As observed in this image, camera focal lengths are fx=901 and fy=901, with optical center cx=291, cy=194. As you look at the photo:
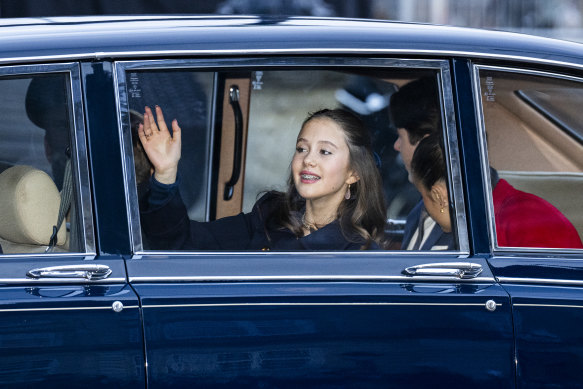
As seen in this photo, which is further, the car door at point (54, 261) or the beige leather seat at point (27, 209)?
the beige leather seat at point (27, 209)

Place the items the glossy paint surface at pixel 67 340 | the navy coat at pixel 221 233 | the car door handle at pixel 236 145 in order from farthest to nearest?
1. the car door handle at pixel 236 145
2. the navy coat at pixel 221 233
3. the glossy paint surface at pixel 67 340

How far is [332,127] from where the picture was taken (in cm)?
290

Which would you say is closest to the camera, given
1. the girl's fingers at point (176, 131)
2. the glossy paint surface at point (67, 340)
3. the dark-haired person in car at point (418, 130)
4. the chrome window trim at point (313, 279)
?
the glossy paint surface at point (67, 340)

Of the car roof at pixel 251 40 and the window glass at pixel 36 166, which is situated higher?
the car roof at pixel 251 40

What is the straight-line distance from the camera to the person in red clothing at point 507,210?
2607mm

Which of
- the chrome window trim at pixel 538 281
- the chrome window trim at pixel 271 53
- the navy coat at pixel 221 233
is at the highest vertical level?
the chrome window trim at pixel 271 53

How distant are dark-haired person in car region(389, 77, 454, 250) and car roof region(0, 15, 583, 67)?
145 millimetres

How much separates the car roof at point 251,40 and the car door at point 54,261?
0.28 ft

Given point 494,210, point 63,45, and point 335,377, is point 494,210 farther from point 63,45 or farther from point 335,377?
point 63,45

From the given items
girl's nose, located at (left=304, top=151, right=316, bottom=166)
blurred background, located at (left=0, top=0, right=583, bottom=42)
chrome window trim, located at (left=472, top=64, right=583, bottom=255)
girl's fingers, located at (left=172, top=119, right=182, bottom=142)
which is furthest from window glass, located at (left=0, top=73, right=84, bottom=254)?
blurred background, located at (left=0, top=0, right=583, bottom=42)

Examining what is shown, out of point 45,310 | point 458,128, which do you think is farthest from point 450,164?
point 45,310

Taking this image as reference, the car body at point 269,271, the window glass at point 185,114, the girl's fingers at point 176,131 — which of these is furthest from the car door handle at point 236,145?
the car body at point 269,271

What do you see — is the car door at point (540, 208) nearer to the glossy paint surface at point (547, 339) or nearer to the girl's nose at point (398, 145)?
the glossy paint surface at point (547, 339)

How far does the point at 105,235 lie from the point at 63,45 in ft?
1.72
